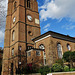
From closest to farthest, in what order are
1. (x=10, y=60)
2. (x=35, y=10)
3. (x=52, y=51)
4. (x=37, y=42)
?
(x=52, y=51) → (x=37, y=42) → (x=10, y=60) → (x=35, y=10)

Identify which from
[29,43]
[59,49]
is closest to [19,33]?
[29,43]

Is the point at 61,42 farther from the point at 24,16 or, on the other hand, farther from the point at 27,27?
the point at 24,16

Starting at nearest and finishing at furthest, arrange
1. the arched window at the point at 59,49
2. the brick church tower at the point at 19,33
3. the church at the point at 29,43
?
the church at the point at 29,43, the arched window at the point at 59,49, the brick church tower at the point at 19,33

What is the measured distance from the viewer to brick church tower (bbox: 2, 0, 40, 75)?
24.0 m

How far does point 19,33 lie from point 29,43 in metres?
4.09

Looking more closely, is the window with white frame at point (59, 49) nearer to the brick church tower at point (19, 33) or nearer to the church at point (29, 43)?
the church at point (29, 43)

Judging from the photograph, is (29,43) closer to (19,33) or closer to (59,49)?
(19,33)

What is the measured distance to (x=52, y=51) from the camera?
20.4 metres

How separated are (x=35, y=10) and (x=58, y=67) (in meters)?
23.2

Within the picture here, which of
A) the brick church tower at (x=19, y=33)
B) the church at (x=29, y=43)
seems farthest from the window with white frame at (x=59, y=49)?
the brick church tower at (x=19, y=33)

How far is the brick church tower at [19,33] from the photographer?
23997mm

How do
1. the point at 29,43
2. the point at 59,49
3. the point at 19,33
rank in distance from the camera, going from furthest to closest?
1. the point at 29,43
2. the point at 19,33
3. the point at 59,49

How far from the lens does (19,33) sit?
985 inches

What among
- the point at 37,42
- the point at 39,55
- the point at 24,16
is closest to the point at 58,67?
the point at 39,55
